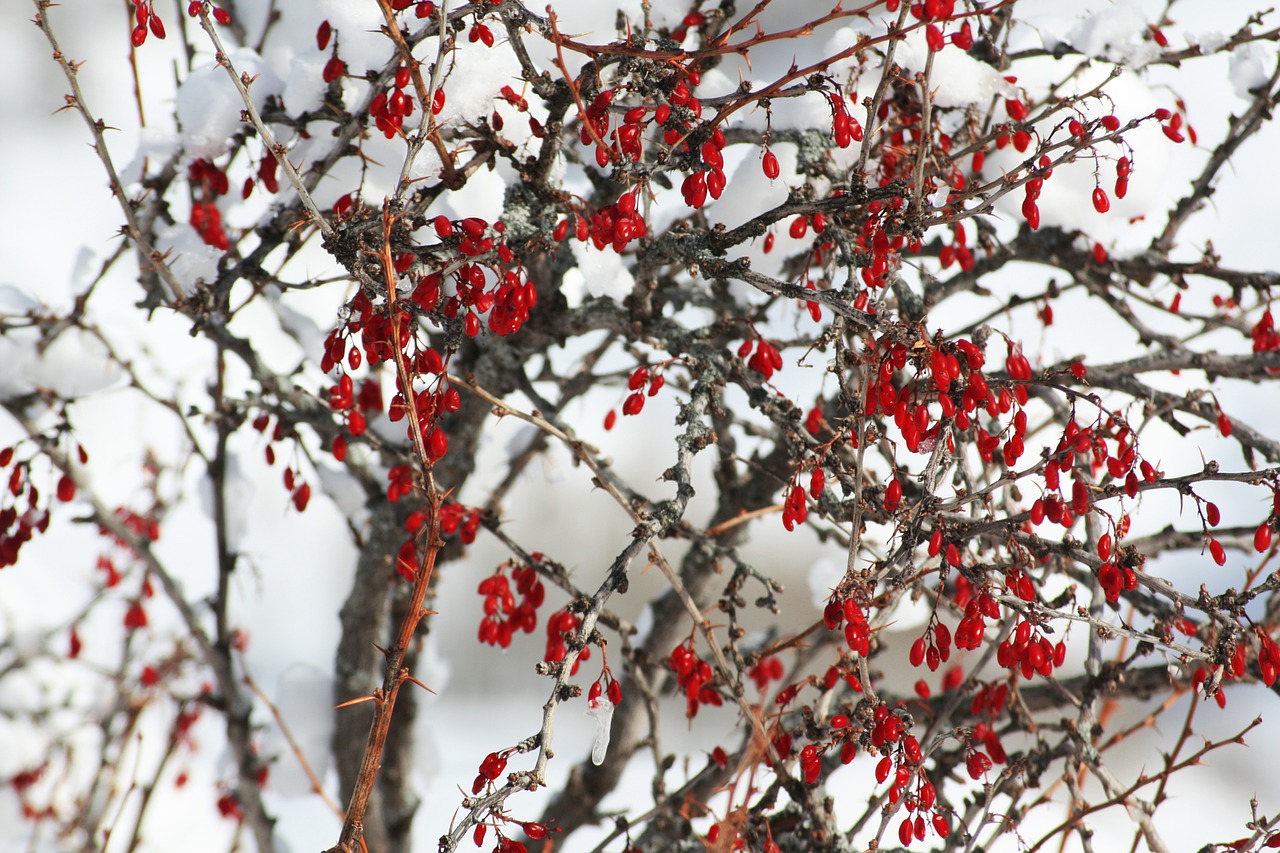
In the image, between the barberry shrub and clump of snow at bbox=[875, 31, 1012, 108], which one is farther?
clump of snow at bbox=[875, 31, 1012, 108]

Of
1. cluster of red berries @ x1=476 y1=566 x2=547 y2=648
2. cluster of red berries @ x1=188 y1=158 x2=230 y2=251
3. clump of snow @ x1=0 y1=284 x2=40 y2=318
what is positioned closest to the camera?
cluster of red berries @ x1=476 y1=566 x2=547 y2=648

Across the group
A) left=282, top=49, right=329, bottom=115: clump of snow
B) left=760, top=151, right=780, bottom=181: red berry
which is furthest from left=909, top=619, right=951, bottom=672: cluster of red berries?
left=282, top=49, right=329, bottom=115: clump of snow

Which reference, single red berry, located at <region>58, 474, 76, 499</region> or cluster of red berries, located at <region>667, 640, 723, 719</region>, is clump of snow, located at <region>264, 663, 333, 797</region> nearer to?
single red berry, located at <region>58, 474, 76, 499</region>

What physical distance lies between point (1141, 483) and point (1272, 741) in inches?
155

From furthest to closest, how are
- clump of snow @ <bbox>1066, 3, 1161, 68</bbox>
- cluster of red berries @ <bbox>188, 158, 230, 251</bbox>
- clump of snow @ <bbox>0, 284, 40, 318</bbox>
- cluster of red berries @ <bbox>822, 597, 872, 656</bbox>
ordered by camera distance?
clump of snow @ <bbox>0, 284, 40, 318</bbox> → cluster of red berries @ <bbox>188, 158, 230, 251</bbox> → clump of snow @ <bbox>1066, 3, 1161, 68</bbox> → cluster of red berries @ <bbox>822, 597, 872, 656</bbox>

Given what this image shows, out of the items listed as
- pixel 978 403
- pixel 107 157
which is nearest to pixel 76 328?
pixel 107 157

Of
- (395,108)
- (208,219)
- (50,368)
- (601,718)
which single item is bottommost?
(601,718)

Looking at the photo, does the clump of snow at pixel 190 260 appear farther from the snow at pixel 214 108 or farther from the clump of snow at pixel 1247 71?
the clump of snow at pixel 1247 71

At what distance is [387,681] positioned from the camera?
1016mm

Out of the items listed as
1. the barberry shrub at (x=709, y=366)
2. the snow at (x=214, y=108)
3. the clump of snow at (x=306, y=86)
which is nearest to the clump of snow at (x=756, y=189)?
the barberry shrub at (x=709, y=366)

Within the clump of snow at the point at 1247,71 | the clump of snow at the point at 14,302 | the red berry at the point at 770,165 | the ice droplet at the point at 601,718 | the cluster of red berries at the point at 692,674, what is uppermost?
the clump of snow at the point at 14,302

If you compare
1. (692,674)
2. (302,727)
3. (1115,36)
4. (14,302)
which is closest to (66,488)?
(14,302)

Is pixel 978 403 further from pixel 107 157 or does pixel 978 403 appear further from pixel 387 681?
pixel 107 157

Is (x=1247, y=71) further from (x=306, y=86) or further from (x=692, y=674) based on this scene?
(x=306, y=86)
